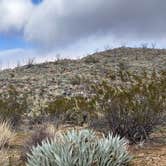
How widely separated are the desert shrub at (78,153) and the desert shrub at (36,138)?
1638mm

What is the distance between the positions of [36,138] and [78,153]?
9.00ft

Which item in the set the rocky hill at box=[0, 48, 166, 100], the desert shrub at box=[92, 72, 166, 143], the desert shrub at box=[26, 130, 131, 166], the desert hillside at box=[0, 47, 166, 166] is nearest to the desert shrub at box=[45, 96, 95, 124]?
the desert hillside at box=[0, 47, 166, 166]

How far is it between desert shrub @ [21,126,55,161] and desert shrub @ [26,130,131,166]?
164 centimetres

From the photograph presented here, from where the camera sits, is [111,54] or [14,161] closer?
[14,161]

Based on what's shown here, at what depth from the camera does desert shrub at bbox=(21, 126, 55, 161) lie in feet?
32.8

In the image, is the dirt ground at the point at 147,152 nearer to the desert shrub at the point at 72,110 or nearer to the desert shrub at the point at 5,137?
the desert shrub at the point at 5,137

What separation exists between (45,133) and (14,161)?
41.4 inches

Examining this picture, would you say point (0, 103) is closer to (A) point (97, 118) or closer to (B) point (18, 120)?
(B) point (18, 120)

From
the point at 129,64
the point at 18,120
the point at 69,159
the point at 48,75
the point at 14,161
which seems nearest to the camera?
the point at 69,159

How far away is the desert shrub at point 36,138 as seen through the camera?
999 centimetres

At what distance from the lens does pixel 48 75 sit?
81.7 ft

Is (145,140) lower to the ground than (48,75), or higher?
lower

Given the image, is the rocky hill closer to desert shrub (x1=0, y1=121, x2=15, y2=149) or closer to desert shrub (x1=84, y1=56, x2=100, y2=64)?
desert shrub (x1=84, y1=56, x2=100, y2=64)

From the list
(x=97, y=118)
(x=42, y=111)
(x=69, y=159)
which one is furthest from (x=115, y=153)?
(x=42, y=111)
